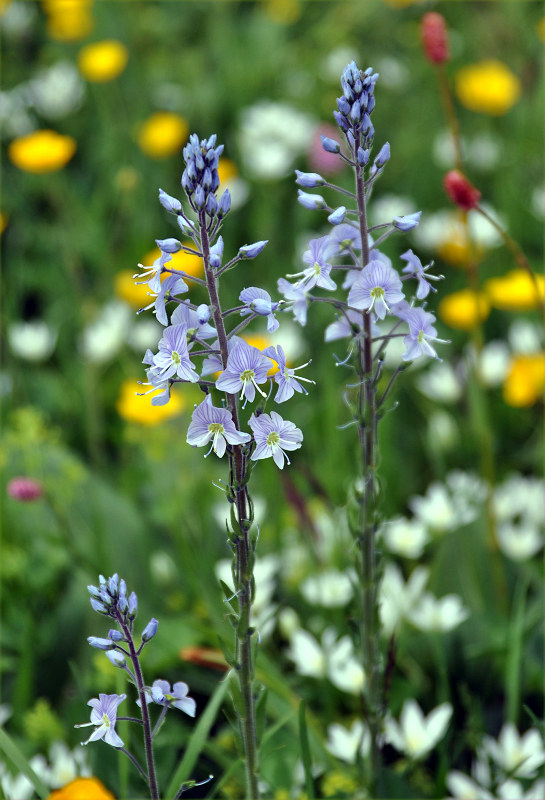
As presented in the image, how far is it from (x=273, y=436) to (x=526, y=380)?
203 centimetres

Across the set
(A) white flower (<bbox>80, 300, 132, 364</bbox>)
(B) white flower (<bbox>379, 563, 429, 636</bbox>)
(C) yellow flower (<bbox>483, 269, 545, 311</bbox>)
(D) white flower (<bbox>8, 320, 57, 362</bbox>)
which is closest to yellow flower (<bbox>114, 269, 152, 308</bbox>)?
(A) white flower (<bbox>80, 300, 132, 364</bbox>)

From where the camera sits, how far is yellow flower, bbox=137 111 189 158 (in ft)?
14.1

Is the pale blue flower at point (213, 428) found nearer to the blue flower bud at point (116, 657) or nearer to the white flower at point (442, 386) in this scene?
the blue flower bud at point (116, 657)

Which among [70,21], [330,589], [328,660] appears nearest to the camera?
[328,660]

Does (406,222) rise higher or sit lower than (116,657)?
higher

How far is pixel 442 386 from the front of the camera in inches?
131

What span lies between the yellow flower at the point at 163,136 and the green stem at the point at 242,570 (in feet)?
10.4

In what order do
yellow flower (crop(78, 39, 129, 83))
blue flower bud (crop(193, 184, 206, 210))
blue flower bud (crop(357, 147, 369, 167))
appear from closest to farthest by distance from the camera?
blue flower bud (crop(193, 184, 206, 210)) < blue flower bud (crop(357, 147, 369, 167)) < yellow flower (crop(78, 39, 129, 83))

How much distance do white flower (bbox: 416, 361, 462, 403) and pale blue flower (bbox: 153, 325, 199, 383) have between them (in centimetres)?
220

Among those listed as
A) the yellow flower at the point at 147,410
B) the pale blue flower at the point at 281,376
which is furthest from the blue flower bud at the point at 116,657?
the yellow flower at the point at 147,410

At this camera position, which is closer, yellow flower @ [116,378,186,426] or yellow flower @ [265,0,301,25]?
yellow flower @ [116,378,186,426]

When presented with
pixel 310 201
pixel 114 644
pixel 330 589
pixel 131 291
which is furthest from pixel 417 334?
pixel 131 291

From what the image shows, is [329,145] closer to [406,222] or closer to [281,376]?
[406,222]

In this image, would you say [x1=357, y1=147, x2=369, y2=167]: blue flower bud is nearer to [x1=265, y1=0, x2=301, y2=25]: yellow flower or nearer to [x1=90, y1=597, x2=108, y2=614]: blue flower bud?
[x1=90, y1=597, x2=108, y2=614]: blue flower bud
